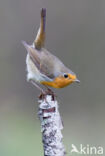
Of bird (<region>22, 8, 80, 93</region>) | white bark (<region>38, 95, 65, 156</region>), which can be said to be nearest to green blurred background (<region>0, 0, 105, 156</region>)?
bird (<region>22, 8, 80, 93</region>)

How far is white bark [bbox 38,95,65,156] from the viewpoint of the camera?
2.87 metres

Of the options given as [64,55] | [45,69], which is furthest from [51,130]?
[64,55]

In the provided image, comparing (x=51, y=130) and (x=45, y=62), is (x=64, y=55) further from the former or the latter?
(x=51, y=130)

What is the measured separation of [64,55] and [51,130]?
4.24 metres

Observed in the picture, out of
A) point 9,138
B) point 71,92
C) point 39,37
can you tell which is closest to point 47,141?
point 39,37

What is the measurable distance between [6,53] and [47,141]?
4493 mm

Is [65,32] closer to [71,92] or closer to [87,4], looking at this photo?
[87,4]

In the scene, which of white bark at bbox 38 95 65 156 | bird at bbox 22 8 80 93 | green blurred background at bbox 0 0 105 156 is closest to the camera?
white bark at bbox 38 95 65 156

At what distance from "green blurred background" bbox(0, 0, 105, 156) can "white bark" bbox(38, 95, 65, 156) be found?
3.12 m

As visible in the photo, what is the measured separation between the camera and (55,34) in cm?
719

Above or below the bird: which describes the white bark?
below

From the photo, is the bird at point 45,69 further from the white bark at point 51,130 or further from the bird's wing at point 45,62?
the white bark at point 51,130

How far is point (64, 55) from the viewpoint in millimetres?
7086

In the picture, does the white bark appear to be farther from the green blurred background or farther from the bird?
the green blurred background
